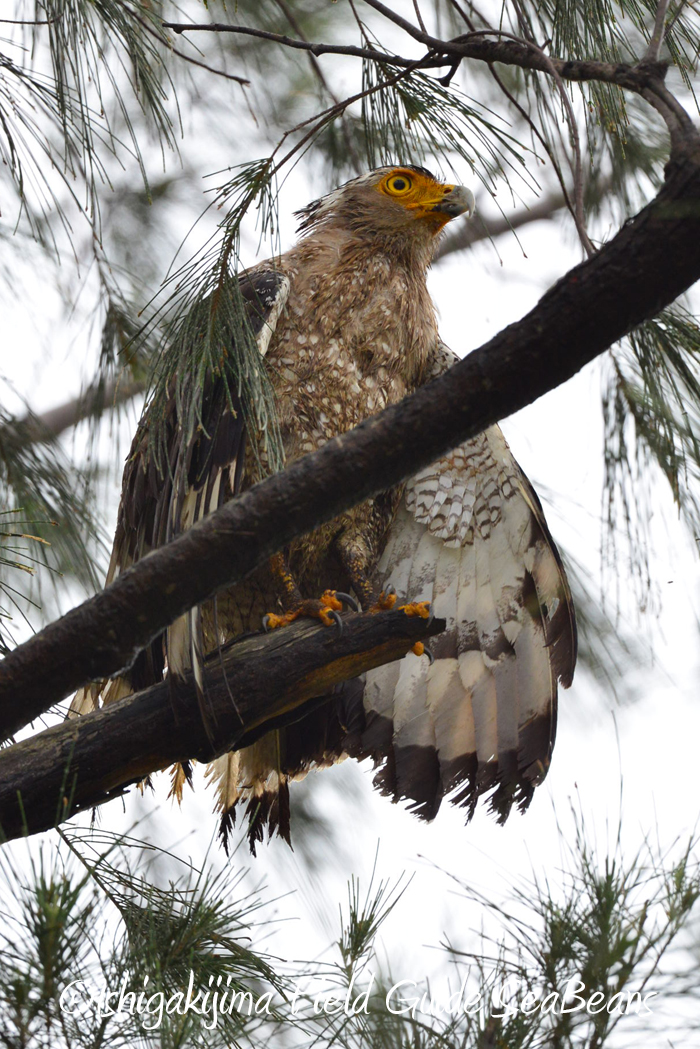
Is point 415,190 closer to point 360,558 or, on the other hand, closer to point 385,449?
point 360,558

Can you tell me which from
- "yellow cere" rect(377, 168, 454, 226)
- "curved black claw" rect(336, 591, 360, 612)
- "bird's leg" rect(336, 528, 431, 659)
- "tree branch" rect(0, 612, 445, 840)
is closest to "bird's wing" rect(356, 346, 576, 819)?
"bird's leg" rect(336, 528, 431, 659)

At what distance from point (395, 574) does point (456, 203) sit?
116 centimetres

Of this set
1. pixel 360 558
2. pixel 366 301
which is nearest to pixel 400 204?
pixel 366 301

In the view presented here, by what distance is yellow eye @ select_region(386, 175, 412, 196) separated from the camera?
3.50m

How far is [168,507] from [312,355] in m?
0.76

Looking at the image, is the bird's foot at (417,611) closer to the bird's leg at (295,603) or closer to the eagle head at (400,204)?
the bird's leg at (295,603)

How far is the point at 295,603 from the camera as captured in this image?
9.55 ft

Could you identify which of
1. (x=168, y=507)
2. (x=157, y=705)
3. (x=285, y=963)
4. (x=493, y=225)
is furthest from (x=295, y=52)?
(x=285, y=963)

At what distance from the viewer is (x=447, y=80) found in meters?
2.36

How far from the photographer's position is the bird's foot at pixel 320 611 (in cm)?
247

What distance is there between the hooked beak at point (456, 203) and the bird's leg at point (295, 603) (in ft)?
4.01

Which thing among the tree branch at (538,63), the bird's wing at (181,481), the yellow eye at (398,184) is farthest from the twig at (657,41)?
the yellow eye at (398,184)

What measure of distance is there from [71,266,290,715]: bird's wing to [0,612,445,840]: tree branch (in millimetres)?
102

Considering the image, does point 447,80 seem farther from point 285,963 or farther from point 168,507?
point 285,963
